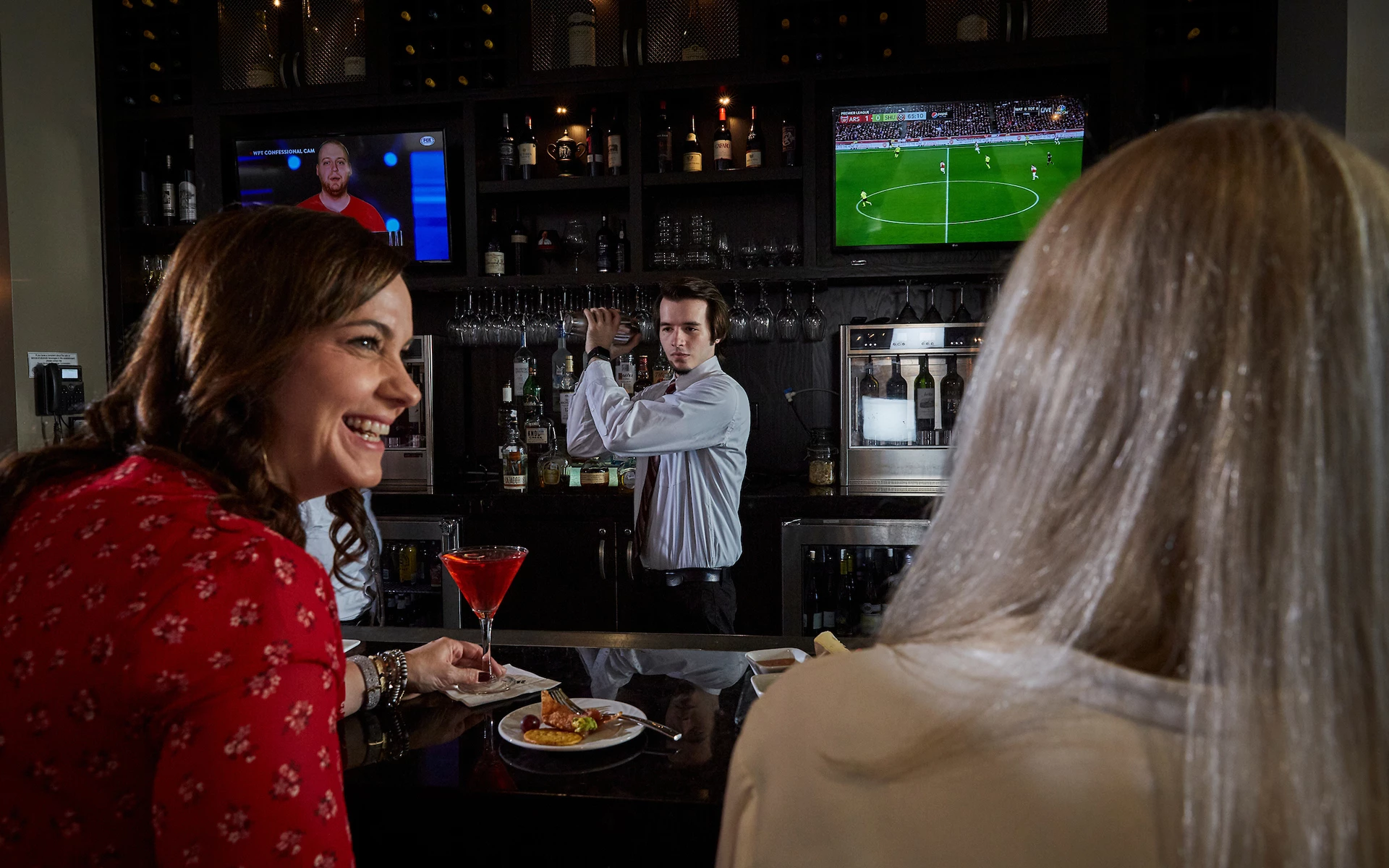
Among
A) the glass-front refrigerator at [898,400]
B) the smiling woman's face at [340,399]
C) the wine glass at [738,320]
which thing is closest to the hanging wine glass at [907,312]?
the glass-front refrigerator at [898,400]

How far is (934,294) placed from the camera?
14.4 ft

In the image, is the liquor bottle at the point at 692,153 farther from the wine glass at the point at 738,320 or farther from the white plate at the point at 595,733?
the white plate at the point at 595,733

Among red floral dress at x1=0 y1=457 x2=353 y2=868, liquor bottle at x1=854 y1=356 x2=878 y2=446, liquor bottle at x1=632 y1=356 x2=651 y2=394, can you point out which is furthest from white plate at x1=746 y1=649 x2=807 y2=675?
liquor bottle at x1=632 y1=356 x2=651 y2=394

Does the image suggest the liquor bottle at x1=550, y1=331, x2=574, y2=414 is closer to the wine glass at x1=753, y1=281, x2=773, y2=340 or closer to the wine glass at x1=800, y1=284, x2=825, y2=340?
the wine glass at x1=753, y1=281, x2=773, y2=340

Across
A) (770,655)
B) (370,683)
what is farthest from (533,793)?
Result: (770,655)

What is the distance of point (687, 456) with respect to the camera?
3.44 metres

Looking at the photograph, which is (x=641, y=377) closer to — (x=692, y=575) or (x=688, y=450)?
(x=688, y=450)

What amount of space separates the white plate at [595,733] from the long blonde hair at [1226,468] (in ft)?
2.68

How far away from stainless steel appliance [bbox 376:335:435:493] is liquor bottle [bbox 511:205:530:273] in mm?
523

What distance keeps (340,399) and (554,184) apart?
329cm

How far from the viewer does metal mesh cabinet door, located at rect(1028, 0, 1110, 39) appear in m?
3.90

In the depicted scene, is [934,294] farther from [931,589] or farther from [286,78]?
[931,589]

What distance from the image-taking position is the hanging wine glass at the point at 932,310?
13.7 feet

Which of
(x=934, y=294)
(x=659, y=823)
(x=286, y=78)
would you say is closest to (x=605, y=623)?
(x=934, y=294)
